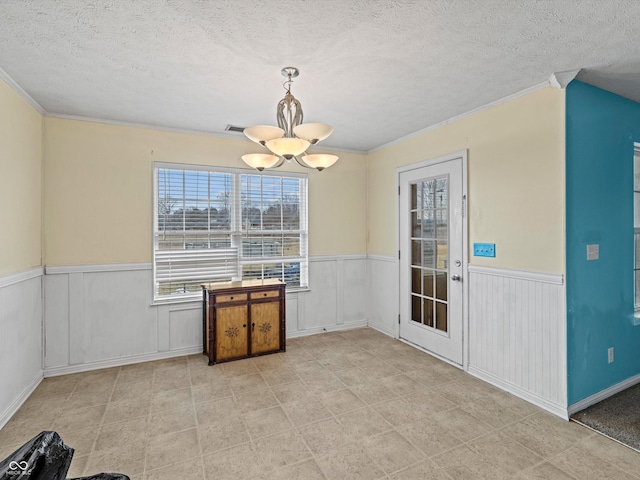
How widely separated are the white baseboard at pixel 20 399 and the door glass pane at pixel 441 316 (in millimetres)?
3908

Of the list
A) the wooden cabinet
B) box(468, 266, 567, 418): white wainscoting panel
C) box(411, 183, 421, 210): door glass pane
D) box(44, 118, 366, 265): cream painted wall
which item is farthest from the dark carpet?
box(44, 118, 366, 265): cream painted wall

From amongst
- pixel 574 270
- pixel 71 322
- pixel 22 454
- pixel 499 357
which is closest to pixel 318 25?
pixel 22 454

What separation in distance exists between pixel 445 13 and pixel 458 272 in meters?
2.43

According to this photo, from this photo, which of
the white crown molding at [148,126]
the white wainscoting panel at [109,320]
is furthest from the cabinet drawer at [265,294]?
the white crown molding at [148,126]

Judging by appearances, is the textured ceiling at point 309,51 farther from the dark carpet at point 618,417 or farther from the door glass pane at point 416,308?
the dark carpet at point 618,417

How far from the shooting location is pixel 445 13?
1.84 meters

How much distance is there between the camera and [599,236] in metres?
2.79

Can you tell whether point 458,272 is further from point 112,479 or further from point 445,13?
point 112,479

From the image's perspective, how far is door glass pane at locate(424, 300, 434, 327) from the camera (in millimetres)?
3924

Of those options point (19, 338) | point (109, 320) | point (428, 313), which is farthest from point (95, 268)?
point (428, 313)

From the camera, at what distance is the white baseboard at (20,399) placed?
254cm

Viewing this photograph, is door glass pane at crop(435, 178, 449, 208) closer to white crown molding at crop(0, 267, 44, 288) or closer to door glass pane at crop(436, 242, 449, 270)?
door glass pane at crop(436, 242, 449, 270)

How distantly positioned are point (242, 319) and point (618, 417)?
3.39 m

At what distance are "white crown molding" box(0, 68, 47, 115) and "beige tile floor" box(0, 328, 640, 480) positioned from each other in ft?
8.46
